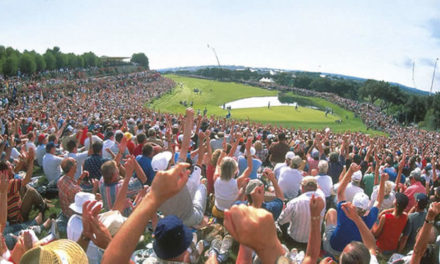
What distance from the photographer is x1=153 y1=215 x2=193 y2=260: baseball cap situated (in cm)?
257

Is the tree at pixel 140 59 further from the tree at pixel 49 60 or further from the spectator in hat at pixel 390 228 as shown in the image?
the spectator in hat at pixel 390 228

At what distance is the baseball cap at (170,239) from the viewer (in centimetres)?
257

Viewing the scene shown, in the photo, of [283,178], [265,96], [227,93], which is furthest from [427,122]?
[283,178]

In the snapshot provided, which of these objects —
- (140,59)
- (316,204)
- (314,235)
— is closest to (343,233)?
(314,235)

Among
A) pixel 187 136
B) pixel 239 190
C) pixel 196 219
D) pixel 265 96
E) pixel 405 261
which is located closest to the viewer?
pixel 187 136

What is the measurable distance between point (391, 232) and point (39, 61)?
8509cm

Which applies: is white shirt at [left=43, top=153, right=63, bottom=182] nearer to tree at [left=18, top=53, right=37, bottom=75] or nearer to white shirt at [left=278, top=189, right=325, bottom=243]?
white shirt at [left=278, top=189, right=325, bottom=243]

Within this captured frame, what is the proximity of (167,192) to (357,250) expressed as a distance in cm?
180

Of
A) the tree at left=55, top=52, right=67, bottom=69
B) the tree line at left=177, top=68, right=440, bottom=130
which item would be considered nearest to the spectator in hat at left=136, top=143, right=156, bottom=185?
the tree line at left=177, top=68, right=440, bottom=130

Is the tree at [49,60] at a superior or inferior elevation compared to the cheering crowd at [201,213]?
superior

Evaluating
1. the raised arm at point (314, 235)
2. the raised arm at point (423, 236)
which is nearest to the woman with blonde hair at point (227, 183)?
the raised arm at point (423, 236)

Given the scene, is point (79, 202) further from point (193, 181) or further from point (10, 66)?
point (10, 66)

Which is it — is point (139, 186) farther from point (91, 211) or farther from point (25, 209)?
point (91, 211)

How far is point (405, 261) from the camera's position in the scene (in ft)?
14.4
